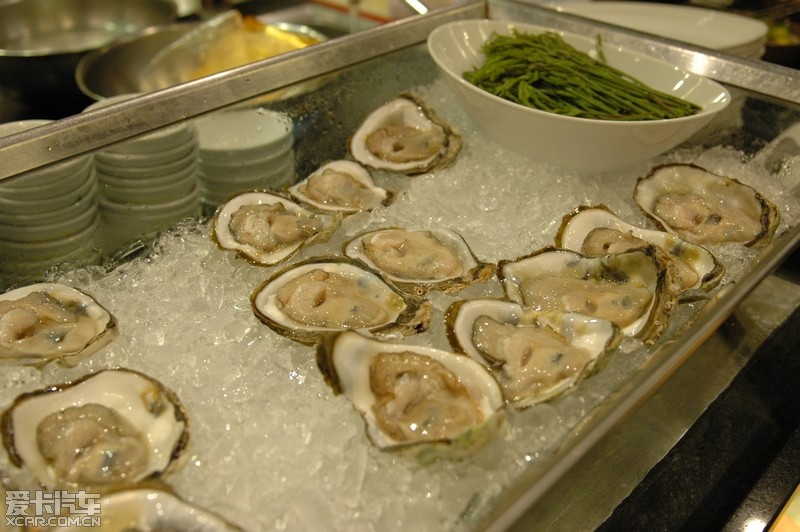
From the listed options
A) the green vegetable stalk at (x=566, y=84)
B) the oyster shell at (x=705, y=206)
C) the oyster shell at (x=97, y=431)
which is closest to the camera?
the oyster shell at (x=97, y=431)

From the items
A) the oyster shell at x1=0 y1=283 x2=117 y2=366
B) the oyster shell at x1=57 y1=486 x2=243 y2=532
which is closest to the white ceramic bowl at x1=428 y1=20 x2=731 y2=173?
the oyster shell at x1=0 y1=283 x2=117 y2=366

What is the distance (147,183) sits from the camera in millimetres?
1739

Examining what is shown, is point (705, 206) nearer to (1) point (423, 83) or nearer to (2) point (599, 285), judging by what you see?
(2) point (599, 285)

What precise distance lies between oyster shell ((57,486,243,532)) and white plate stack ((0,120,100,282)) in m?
0.74

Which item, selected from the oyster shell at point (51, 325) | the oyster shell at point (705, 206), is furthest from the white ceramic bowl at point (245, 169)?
the oyster shell at point (705, 206)

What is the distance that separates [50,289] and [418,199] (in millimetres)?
1023

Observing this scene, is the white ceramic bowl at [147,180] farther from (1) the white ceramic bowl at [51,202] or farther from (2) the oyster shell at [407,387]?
(2) the oyster shell at [407,387]

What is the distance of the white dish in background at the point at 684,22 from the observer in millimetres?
3025

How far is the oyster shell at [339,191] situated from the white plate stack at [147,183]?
31 cm

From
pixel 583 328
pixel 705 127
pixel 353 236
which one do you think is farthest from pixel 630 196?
pixel 353 236

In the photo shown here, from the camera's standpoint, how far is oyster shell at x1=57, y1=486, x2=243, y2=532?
1.01 meters

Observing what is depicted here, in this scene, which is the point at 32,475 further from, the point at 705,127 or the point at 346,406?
the point at 705,127
